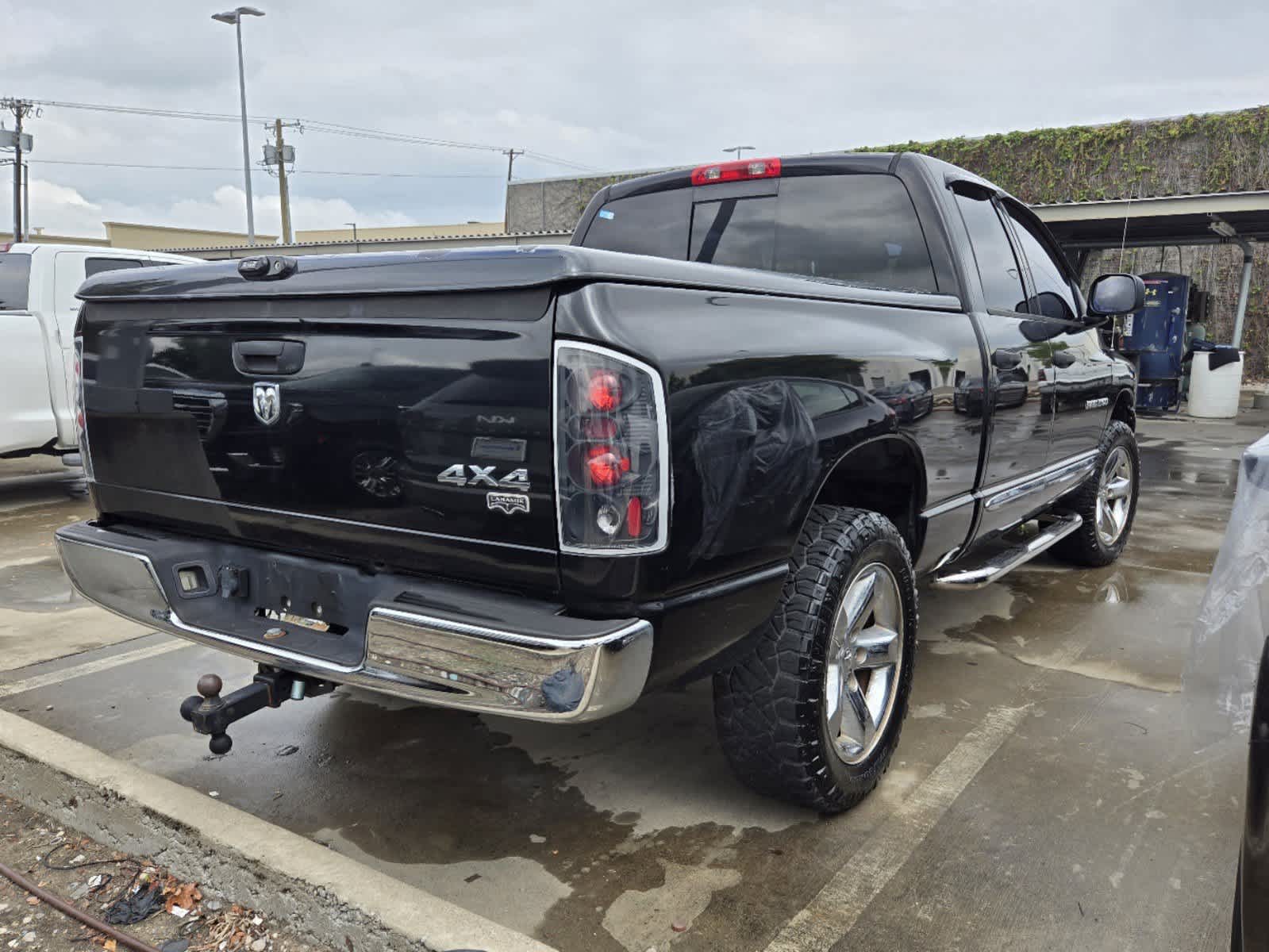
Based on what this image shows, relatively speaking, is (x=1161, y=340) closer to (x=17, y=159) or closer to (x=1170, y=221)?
(x=1170, y=221)

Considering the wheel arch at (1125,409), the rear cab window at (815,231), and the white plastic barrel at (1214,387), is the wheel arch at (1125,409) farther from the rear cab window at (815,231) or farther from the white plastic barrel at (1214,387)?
the white plastic barrel at (1214,387)

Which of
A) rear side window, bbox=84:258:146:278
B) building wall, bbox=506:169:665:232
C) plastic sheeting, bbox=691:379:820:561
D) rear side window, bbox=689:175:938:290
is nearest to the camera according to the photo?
plastic sheeting, bbox=691:379:820:561

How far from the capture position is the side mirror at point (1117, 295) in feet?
15.2

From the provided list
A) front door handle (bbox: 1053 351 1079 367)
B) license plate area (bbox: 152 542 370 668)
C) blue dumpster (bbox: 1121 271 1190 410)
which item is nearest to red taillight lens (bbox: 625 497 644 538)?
license plate area (bbox: 152 542 370 668)

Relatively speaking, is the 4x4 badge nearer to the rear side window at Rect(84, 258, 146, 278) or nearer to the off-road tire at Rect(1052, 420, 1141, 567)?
the off-road tire at Rect(1052, 420, 1141, 567)

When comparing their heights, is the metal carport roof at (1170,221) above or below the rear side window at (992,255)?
above

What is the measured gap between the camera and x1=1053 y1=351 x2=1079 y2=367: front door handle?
166 inches

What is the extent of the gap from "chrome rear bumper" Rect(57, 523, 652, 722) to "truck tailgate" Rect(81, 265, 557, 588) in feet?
0.52

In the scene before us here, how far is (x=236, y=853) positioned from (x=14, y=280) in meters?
6.39

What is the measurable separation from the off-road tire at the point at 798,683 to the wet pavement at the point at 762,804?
0.16 metres

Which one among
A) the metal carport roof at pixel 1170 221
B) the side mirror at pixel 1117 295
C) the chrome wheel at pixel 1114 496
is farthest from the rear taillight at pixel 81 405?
the metal carport roof at pixel 1170 221

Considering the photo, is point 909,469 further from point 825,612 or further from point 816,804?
point 816,804

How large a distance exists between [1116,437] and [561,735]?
3727mm

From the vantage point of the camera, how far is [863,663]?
2826 millimetres
